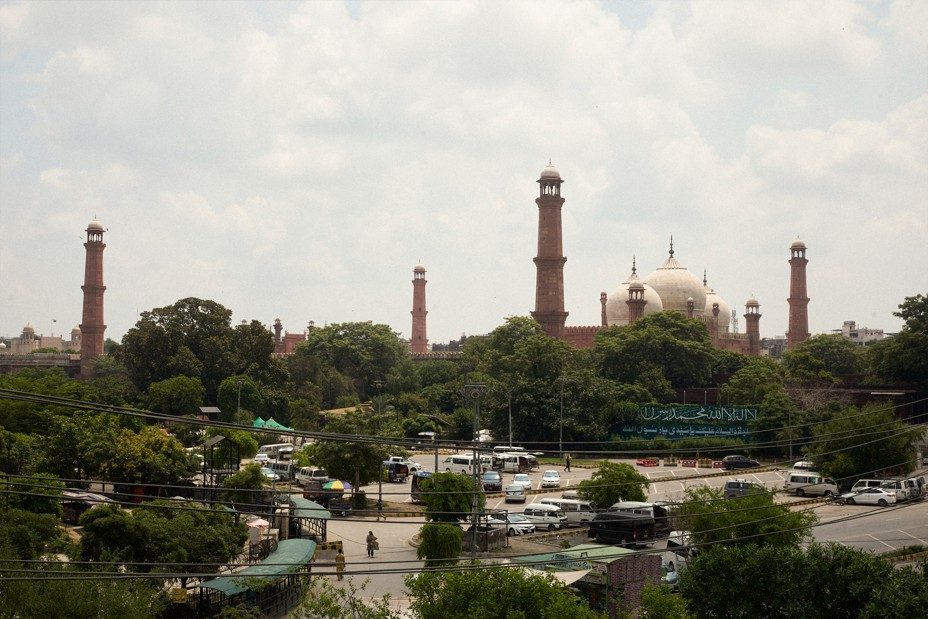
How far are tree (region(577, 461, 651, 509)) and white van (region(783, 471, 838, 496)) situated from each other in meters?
6.19

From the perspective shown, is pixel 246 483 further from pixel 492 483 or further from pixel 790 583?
pixel 790 583

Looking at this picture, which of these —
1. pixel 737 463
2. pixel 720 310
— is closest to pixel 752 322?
pixel 720 310

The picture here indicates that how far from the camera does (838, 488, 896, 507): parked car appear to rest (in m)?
31.7

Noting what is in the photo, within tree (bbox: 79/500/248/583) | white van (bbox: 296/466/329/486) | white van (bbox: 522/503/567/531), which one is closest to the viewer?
tree (bbox: 79/500/248/583)

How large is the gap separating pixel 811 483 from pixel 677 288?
50.1 meters

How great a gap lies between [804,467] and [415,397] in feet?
88.4

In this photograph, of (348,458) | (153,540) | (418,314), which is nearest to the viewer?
(153,540)

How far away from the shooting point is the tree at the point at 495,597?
15.9 m

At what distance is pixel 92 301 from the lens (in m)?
83.3

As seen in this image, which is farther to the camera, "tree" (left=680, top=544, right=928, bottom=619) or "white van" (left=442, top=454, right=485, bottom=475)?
"white van" (left=442, top=454, right=485, bottom=475)

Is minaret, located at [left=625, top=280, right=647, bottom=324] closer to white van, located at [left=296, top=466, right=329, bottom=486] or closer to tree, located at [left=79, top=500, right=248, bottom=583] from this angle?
white van, located at [left=296, top=466, right=329, bottom=486]

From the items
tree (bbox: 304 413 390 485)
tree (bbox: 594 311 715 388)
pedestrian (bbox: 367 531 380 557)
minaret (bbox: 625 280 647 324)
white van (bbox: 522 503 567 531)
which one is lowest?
pedestrian (bbox: 367 531 380 557)

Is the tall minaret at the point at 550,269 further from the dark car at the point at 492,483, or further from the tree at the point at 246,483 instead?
the tree at the point at 246,483

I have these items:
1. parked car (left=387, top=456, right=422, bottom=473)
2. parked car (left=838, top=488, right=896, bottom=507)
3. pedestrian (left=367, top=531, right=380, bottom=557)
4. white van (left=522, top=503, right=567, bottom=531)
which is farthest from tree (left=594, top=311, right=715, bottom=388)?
pedestrian (left=367, top=531, right=380, bottom=557)
